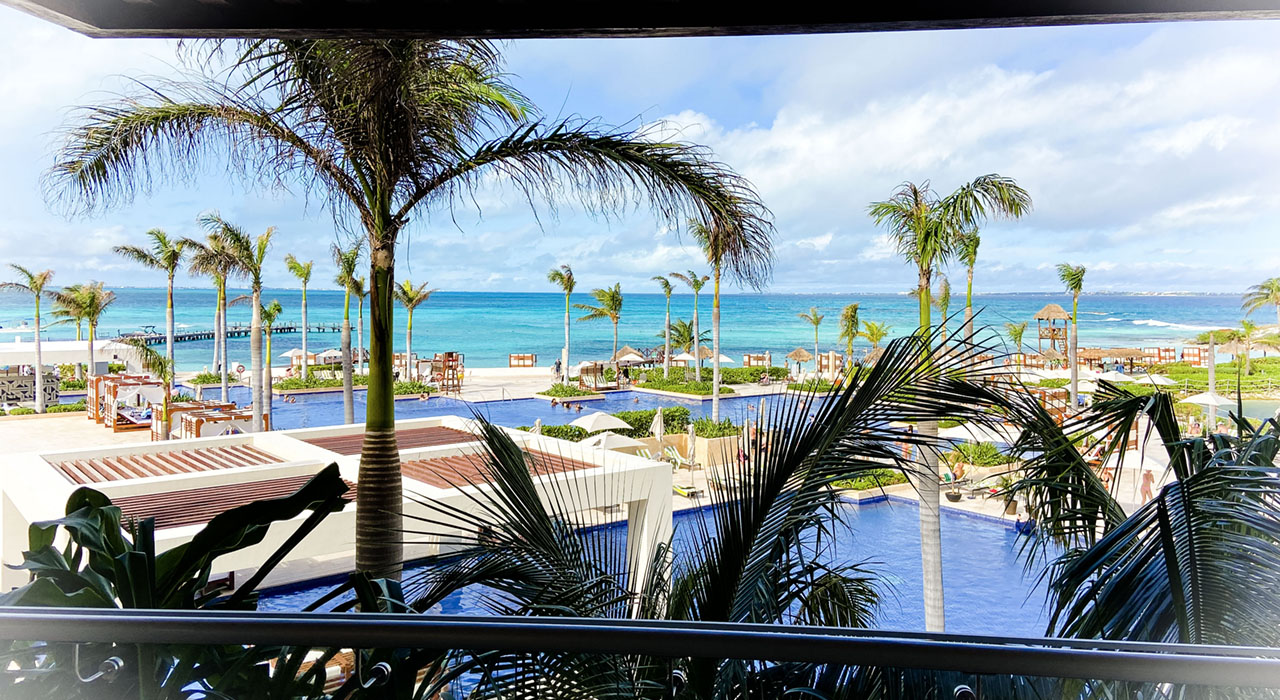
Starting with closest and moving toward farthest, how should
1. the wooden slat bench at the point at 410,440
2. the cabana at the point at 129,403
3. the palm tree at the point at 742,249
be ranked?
the palm tree at the point at 742,249, the wooden slat bench at the point at 410,440, the cabana at the point at 129,403

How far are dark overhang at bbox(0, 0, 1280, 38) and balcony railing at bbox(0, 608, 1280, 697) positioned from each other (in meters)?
1.26

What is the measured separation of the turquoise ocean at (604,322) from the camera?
48281mm

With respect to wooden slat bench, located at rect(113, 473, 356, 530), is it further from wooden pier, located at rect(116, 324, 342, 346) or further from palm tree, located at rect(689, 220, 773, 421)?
wooden pier, located at rect(116, 324, 342, 346)

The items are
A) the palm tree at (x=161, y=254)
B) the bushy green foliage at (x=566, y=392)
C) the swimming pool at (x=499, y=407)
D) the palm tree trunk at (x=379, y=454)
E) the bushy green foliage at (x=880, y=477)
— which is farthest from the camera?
the bushy green foliage at (x=566, y=392)

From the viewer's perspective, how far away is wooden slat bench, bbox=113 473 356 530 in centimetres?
667

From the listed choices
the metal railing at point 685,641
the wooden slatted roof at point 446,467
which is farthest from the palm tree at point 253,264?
the metal railing at point 685,641

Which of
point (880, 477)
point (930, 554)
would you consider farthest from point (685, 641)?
point (930, 554)

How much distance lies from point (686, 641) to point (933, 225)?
8.57 metres

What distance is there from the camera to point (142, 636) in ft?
3.12

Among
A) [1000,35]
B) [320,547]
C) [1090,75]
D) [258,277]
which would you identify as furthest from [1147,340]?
[320,547]

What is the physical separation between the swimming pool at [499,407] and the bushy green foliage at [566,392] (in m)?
0.49

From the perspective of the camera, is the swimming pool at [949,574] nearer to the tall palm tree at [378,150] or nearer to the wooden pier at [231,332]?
the tall palm tree at [378,150]

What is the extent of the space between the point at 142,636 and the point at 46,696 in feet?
2.52

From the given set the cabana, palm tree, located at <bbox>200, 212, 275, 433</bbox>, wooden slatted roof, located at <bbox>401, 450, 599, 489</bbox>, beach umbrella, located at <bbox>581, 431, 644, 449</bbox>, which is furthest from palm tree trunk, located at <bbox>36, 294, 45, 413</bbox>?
wooden slatted roof, located at <bbox>401, 450, 599, 489</bbox>
